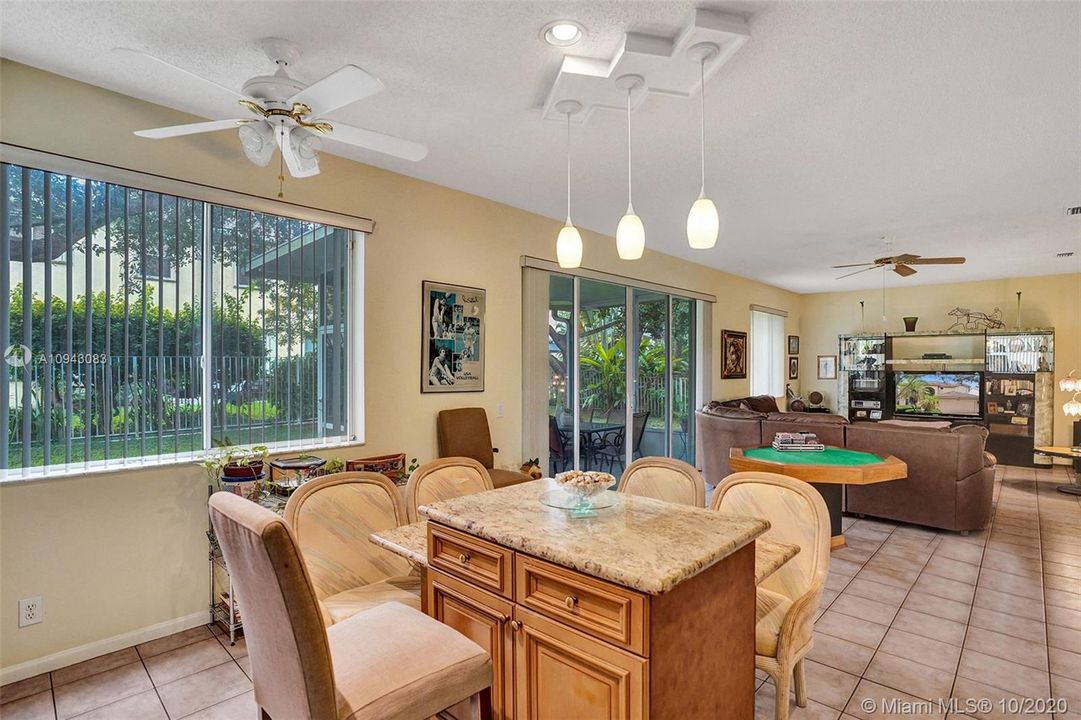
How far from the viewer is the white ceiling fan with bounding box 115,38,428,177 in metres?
1.92

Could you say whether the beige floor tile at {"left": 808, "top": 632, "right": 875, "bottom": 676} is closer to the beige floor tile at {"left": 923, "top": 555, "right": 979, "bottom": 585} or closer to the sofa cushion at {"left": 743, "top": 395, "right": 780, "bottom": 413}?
the beige floor tile at {"left": 923, "top": 555, "right": 979, "bottom": 585}

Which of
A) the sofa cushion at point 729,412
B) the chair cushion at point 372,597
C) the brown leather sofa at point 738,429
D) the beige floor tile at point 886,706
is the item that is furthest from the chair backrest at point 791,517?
the sofa cushion at point 729,412

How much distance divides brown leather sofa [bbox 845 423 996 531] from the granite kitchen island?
12.2ft

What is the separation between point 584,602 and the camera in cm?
144

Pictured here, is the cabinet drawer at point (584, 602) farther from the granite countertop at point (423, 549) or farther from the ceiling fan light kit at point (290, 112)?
the ceiling fan light kit at point (290, 112)

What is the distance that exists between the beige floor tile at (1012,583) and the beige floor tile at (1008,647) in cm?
73

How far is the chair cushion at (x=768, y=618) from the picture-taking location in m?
1.90

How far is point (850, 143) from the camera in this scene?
3086 mm

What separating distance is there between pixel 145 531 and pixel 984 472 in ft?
19.3

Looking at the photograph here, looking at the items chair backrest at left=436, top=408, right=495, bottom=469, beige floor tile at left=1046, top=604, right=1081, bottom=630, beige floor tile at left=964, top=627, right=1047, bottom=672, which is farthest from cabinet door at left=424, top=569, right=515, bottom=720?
beige floor tile at left=1046, top=604, right=1081, bottom=630

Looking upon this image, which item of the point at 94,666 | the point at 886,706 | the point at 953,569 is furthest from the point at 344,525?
the point at 953,569

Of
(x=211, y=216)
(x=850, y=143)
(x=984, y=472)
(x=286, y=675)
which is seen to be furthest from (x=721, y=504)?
(x=984, y=472)

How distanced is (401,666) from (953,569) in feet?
13.1

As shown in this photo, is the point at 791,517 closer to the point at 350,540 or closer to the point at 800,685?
the point at 800,685
